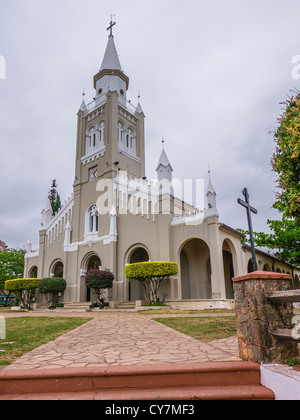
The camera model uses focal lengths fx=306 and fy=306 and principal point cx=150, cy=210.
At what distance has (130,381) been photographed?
3.52 metres

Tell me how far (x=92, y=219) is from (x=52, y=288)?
6170mm

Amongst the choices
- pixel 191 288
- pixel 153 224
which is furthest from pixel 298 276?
pixel 153 224

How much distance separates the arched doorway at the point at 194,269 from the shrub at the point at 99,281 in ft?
16.8

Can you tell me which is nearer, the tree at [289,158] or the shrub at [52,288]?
the tree at [289,158]

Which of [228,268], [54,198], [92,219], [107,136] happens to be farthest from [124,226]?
[54,198]

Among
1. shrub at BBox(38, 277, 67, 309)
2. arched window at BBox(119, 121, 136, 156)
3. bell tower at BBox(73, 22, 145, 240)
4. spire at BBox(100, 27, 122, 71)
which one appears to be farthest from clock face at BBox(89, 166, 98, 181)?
spire at BBox(100, 27, 122, 71)

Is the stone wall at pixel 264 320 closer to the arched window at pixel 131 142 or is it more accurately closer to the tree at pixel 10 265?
the arched window at pixel 131 142

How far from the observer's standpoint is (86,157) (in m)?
26.4

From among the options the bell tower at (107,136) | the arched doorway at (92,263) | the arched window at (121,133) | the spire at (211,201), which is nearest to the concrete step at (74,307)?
the arched doorway at (92,263)

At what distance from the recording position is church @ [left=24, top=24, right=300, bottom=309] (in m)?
18.5

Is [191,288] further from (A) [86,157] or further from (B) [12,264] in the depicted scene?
(B) [12,264]

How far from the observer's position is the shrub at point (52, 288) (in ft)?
71.9

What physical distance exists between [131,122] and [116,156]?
5.13 m

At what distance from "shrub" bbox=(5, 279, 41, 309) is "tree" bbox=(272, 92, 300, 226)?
2088 cm
